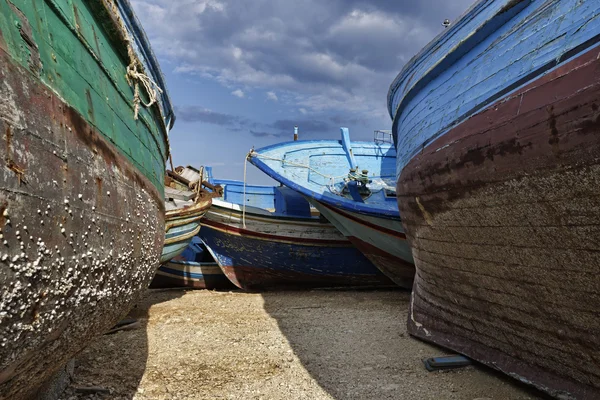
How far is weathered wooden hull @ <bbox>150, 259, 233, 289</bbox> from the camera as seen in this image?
905 centimetres

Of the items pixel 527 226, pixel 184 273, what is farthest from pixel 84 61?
pixel 184 273

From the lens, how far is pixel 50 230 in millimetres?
1437

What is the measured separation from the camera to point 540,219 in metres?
2.38

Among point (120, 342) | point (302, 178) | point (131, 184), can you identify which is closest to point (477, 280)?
point (131, 184)

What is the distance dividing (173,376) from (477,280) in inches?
99.2

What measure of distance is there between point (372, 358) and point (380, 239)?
3324mm

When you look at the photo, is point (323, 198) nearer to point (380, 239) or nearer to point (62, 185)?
point (380, 239)

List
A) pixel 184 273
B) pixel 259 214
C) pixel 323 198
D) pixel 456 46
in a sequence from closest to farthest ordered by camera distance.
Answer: pixel 456 46
pixel 323 198
pixel 259 214
pixel 184 273

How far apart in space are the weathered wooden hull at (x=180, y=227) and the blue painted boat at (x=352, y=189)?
1.72m

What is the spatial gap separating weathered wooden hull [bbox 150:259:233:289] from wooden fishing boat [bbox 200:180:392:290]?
714 millimetres

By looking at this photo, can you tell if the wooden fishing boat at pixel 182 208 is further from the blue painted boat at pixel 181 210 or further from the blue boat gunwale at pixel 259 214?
the blue boat gunwale at pixel 259 214

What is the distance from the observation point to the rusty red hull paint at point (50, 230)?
1.27 m

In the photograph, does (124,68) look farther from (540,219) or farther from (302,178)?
(302,178)

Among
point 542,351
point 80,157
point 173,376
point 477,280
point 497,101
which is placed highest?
point 497,101
